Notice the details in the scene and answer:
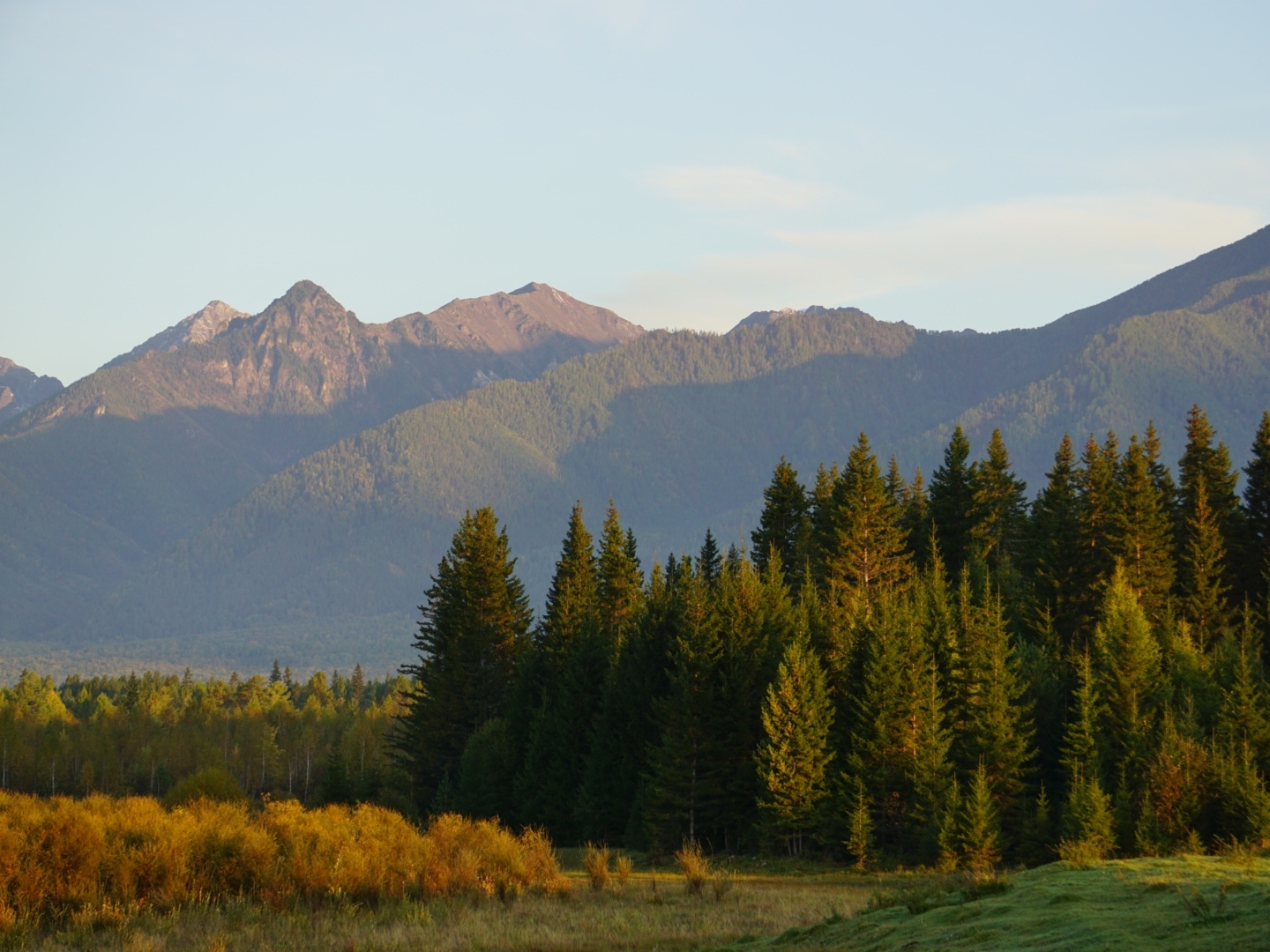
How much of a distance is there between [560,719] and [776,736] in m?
20.1

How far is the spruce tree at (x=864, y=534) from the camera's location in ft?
256

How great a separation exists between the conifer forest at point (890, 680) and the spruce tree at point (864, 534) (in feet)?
0.76

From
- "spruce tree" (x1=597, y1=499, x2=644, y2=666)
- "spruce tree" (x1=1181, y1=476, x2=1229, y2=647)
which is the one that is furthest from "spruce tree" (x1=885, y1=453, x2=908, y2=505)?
"spruce tree" (x1=1181, y1=476, x2=1229, y2=647)

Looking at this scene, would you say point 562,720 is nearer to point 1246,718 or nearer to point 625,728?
point 625,728

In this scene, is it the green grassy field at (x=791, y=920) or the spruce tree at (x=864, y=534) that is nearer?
the green grassy field at (x=791, y=920)

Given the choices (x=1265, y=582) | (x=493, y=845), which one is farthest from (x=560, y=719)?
(x=1265, y=582)

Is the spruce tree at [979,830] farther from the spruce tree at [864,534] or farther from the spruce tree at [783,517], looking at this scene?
the spruce tree at [783,517]

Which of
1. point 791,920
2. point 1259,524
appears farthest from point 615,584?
point 791,920

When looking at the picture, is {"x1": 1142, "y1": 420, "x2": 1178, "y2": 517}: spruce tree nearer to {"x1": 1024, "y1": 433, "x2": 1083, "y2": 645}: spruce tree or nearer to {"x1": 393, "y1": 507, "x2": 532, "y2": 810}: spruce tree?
{"x1": 1024, "y1": 433, "x2": 1083, "y2": 645}: spruce tree

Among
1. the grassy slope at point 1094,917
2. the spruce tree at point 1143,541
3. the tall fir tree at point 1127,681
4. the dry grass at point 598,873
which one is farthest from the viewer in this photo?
the spruce tree at point 1143,541

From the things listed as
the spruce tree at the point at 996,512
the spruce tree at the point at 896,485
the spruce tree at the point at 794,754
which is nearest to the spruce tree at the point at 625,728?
the spruce tree at the point at 794,754

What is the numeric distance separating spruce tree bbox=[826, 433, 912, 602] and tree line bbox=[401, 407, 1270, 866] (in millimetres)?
171

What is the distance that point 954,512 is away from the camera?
84000 millimetres

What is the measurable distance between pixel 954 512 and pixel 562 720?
2934cm
